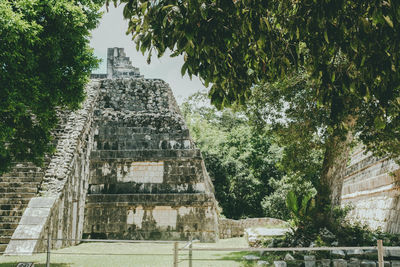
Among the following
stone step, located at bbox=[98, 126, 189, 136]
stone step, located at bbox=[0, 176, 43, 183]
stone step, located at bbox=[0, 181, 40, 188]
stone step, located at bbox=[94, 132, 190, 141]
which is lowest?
stone step, located at bbox=[0, 181, 40, 188]

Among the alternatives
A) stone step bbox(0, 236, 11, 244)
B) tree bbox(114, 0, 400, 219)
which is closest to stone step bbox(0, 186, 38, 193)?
stone step bbox(0, 236, 11, 244)

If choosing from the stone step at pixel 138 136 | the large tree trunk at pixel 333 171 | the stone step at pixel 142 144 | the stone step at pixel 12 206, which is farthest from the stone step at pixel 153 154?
the large tree trunk at pixel 333 171

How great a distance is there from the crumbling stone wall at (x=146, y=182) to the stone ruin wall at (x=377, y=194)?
5.46 meters

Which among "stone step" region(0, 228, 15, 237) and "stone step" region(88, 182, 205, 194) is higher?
"stone step" region(88, 182, 205, 194)

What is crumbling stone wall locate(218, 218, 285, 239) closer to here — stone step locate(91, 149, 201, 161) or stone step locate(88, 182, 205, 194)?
stone step locate(88, 182, 205, 194)

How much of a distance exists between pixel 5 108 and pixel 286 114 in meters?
7.09

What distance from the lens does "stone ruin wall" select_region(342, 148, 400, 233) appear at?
37.3 feet

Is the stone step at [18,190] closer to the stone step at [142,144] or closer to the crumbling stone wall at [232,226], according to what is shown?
the stone step at [142,144]

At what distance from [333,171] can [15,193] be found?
29.3 feet

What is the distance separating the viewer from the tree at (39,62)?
668cm

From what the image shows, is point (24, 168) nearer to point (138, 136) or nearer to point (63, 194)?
point (63, 194)

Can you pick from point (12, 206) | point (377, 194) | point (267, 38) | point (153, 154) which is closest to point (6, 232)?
point (12, 206)

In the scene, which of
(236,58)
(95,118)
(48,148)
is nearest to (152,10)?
(236,58)

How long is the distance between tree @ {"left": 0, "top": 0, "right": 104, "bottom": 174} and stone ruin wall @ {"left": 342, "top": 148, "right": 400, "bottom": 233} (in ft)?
25.1
